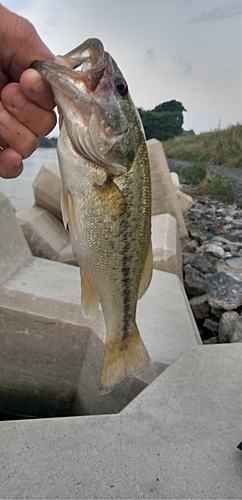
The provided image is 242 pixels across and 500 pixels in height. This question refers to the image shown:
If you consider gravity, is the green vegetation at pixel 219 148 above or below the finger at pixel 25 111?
below

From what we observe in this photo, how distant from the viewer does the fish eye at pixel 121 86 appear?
157 cm

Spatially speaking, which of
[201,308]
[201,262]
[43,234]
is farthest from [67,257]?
[201,262]

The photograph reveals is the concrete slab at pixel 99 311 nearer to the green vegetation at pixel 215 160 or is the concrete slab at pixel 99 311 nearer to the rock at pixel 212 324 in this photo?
the rock at pixel 212 324

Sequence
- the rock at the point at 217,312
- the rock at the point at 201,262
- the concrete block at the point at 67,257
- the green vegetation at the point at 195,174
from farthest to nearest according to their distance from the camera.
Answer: the green vegetation at the point at 195,174 → the rock at the point at 201,262 → the concrete block at the point at 67,257 → the rock at the point at 217,312

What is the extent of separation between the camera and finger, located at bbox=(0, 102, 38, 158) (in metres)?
1.76

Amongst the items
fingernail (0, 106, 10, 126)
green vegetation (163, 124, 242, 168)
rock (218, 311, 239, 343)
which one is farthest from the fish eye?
green vegetation (163, 124, 242, 168)

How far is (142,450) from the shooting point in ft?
6.69

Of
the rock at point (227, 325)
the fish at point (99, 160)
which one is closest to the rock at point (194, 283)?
the rock at point (227, 325)

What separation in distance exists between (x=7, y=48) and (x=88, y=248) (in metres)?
0.86

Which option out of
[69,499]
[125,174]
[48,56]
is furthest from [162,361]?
[48,56]

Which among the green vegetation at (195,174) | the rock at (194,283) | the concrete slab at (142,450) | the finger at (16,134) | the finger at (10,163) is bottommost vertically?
the green vegetation at (195,174)

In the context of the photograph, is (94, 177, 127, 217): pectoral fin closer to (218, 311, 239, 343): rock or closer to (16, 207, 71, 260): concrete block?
(218, 311, 239, 343): rock

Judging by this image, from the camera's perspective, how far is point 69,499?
1.78 metres

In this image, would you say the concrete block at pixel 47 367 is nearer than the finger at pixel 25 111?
No
